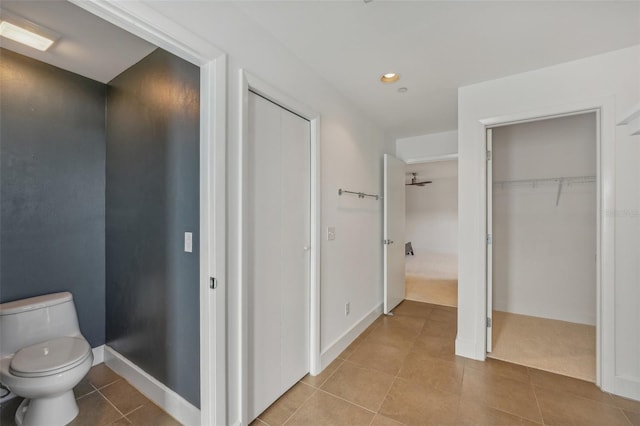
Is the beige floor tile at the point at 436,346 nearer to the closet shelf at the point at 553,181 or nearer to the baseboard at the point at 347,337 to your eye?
the baseboard at the point at 347,337

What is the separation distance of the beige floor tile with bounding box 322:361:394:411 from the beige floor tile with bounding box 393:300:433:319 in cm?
140

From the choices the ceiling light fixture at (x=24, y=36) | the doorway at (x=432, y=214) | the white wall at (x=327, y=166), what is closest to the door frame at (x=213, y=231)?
the white wall at (x=327, y=166)

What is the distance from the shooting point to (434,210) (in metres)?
7.91

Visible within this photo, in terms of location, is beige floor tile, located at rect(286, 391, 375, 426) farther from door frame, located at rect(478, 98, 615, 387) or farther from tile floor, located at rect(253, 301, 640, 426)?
door frame, located at rect(478, 98, 615, 387)

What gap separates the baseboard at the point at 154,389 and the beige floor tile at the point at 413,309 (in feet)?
8.40

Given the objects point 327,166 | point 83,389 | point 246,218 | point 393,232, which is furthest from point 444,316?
point 83,389

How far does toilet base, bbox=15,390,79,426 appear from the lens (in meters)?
1.59

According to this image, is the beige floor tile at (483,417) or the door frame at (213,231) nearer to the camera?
the door frame at (213,231)

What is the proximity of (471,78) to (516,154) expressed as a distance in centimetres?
178

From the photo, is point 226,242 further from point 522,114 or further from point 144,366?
point 522,114

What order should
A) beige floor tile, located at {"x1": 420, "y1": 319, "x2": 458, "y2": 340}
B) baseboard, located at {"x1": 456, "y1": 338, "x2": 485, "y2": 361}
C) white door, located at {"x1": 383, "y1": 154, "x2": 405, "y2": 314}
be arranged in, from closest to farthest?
baseboard, located at {"x1": 456, "y1": 338, "x2": 485, "y2": 361}
beige floor tile, located at {"x1": 420, "y1": 319, "x2": 458, "y2": 340}
white door, located at {"x1": 383, "y1": 154, "x2": 405, "y2": 314}

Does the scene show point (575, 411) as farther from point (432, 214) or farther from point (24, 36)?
point (432, 214)

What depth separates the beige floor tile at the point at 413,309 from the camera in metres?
3.43

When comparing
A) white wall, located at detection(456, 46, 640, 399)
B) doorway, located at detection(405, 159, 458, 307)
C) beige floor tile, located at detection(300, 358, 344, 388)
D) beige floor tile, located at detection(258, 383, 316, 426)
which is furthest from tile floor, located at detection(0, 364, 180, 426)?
doorway, located at detection(405, 159, 458, 307)
